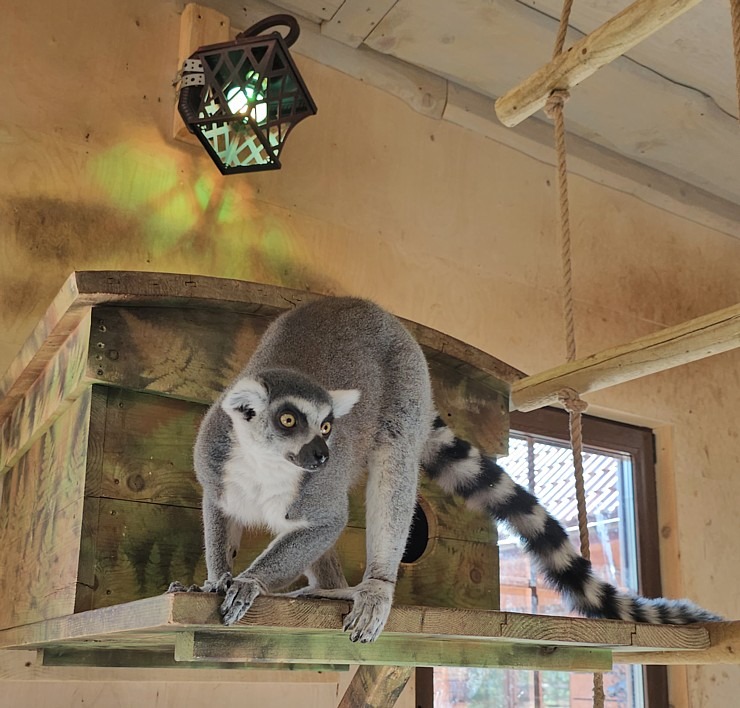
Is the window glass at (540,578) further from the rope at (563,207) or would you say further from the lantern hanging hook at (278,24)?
the lantern hanging hook at (278,24)

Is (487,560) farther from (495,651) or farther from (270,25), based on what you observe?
(270,25)

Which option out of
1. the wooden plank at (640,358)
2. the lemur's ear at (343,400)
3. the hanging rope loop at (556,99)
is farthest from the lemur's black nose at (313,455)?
the hanging rope loop at (556,99)

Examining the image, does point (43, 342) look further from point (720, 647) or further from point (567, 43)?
point (567, 43)

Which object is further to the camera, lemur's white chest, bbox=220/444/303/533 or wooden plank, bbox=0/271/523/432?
wooden plank, bbox=0/271/523/432

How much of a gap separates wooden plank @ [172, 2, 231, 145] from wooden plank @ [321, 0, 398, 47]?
21.7 inches

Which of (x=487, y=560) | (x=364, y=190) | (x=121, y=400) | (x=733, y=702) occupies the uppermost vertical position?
(x=364, y=190)

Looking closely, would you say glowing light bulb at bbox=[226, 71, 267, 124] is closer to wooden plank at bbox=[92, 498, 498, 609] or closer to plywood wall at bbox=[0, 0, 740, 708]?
plywood wall at bbox=[0, 0, 740, 708]

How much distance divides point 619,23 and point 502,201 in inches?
80.1

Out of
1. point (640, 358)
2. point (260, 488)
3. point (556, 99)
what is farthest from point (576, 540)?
point (260, 488)

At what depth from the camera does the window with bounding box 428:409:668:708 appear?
13.9ft

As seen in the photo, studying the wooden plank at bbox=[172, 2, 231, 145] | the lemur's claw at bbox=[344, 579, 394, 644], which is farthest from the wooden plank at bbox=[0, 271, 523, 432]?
the wooden plank at bbox=[172, 2, 231, 145]

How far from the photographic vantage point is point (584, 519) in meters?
2.75

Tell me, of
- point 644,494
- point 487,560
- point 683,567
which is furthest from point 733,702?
point 487,560

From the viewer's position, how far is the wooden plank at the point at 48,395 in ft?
7.45
